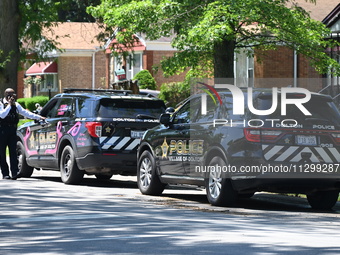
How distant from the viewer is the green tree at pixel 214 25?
20.2 meters

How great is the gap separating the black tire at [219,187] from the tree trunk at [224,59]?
29.3 feet

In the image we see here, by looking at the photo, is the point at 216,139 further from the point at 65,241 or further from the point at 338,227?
the point at 65,241

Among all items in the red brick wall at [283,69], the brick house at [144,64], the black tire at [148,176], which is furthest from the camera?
the red brick wall at [283,69]

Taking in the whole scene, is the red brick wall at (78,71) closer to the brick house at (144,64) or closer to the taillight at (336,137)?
the brick house at (144,64)

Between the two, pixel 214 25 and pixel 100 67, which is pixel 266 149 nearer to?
pixel 214 25

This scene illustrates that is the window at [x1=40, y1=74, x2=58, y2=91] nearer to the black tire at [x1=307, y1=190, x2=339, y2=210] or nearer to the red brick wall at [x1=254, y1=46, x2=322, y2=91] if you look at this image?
the red brick wall at [x1=254, y1=46, x2=322, y2=91]

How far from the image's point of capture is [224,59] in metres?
22.1

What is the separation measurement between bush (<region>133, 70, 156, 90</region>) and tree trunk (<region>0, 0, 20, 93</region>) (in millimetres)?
18163

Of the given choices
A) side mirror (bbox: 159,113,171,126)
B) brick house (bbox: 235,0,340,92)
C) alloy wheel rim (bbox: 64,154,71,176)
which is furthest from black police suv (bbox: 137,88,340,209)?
brick house (bbox: 235,0,340,92)

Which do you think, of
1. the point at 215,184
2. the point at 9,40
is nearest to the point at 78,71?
the point at 9,40

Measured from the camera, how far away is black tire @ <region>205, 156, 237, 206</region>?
1277cm

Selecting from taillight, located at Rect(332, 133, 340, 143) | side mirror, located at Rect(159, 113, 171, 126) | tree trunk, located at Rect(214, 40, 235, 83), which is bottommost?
taillight, located at Rect(332, 133, 340, 143)

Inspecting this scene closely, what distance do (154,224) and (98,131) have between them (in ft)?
19.8

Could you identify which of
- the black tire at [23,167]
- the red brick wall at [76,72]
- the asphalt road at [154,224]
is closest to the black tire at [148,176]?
the asphalt road at [154,224]
